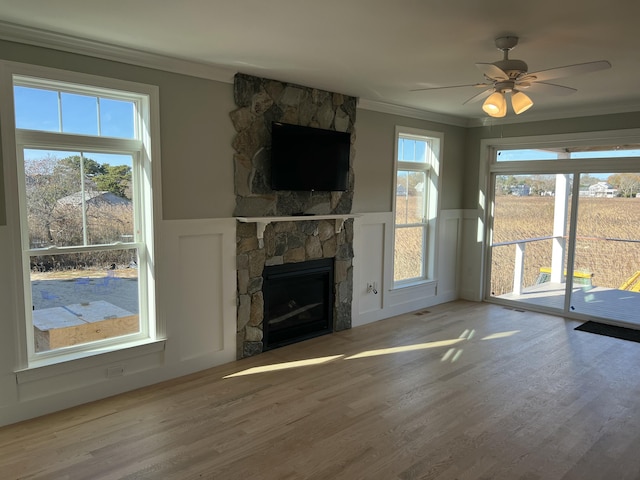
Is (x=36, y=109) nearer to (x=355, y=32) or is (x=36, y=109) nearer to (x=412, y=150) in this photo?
(x=355, y=32)

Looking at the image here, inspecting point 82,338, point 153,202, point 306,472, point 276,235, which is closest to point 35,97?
point 153,202

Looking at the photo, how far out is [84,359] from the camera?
3.24m

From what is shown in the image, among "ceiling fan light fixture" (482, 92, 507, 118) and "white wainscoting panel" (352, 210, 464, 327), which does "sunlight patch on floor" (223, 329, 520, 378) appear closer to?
"white wainscoting panel" (352, 210, 464, 327)

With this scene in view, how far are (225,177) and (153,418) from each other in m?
1.98

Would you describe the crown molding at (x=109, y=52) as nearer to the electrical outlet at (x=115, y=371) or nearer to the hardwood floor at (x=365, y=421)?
the electrical outlet at (x=115, y=371)

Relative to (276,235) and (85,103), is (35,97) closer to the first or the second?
(85,103)

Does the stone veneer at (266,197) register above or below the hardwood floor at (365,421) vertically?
above

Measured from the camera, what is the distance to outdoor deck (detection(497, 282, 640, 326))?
527 cm

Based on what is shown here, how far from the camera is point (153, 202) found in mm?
3475

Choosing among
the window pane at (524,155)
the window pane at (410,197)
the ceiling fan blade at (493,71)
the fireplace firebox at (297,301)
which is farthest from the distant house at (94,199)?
the window pane at (524,155)

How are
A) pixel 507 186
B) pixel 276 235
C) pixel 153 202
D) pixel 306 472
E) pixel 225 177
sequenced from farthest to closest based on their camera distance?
pixel 507 186 < pixel 276 235 < pixel 225 177 < pixel 153 202 < pixel 306 472

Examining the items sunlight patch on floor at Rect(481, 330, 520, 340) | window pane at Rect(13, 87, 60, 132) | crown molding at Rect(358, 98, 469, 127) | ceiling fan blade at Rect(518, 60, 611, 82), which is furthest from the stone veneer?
ceiling fan blade at Rect(518, 60, 611, 82)

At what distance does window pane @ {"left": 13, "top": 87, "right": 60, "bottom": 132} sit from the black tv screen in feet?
5.59

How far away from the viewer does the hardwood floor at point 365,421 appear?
2.55 metres
